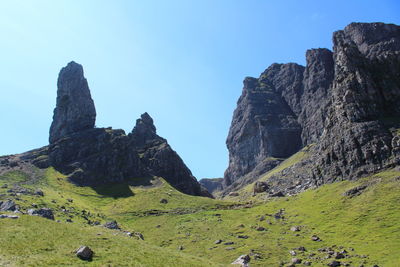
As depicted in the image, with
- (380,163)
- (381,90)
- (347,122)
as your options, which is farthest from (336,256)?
(381,90)

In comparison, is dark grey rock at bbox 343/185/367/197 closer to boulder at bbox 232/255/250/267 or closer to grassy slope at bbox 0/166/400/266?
grassy slope at bbox 0/166/400/266

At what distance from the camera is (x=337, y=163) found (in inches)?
6383

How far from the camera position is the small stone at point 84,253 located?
178ft

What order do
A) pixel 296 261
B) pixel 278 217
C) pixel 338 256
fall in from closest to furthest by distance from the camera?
pixel 338 256 → pixel 296 261 → pixel 278 217

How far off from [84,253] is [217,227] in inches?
3360

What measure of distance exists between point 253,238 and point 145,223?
197 ft

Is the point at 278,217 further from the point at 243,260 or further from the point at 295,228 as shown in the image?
the point at 243,260

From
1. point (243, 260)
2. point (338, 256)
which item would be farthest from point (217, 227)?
point (338, 256)

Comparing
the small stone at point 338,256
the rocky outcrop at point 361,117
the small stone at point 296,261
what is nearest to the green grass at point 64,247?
the small stone at point 296,261

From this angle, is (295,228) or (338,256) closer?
(338,256)

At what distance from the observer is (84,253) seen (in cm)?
5444

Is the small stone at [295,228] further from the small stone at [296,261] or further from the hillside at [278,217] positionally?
the small stone at [296,261]

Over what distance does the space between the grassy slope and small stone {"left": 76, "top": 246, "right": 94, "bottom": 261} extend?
131cm

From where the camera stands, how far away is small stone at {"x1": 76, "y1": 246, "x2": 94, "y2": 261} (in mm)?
54116
